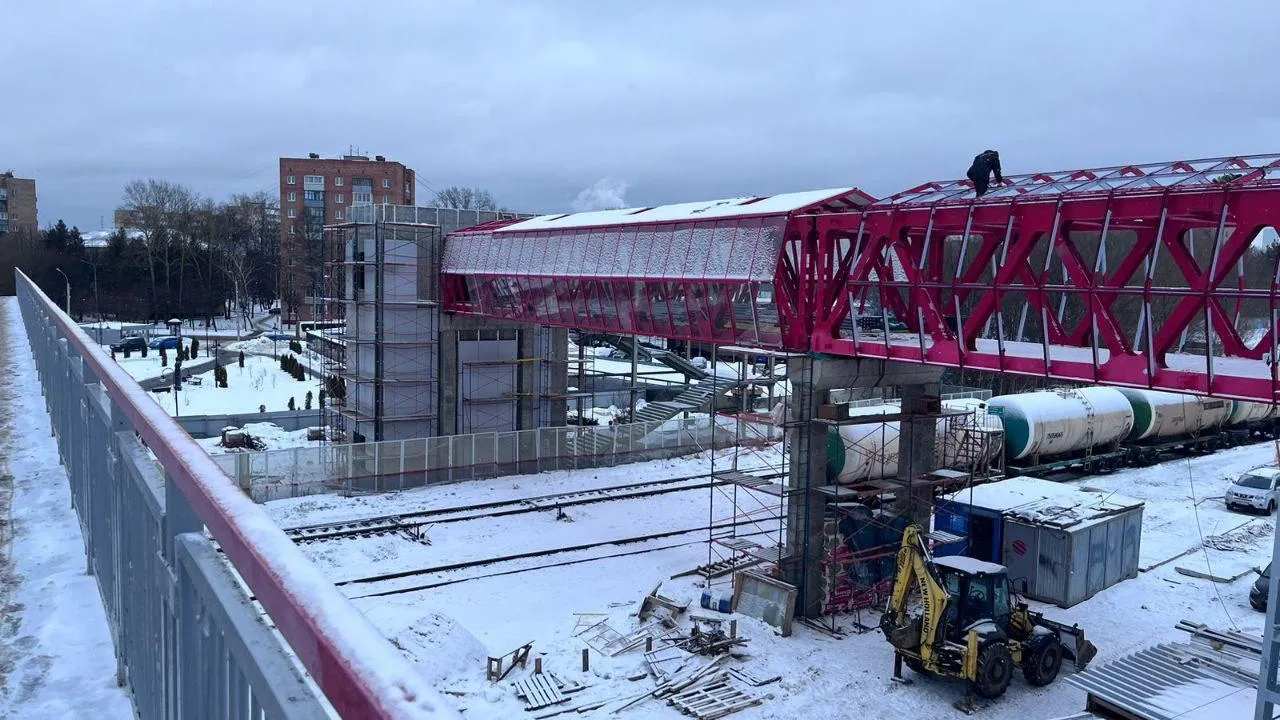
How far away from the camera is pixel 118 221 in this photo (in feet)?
377

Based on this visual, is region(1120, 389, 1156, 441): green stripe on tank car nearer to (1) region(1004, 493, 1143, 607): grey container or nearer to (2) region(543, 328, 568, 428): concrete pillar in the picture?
(1) region(1004, 493, 1143, 607): grey container

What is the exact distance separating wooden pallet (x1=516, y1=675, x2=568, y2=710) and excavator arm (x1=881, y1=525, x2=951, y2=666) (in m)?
5.77

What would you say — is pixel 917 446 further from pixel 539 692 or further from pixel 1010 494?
pixel 539 692

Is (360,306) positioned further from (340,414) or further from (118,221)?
(118,221)

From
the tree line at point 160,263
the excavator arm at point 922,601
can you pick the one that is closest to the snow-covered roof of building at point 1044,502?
the excavator arm at point 922,601

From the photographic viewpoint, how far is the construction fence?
1038 inches

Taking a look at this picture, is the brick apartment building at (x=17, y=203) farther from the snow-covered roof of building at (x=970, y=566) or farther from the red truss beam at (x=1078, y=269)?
the snow-covered roof of building at (x=970, y=566)

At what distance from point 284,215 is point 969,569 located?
79.9 meters

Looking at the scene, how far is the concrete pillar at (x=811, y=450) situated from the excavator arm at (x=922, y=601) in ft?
10.8

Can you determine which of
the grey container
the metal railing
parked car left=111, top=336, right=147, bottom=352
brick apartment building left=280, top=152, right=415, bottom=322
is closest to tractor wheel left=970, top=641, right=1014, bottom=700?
the grey container

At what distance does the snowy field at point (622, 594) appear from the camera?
15.5 meters

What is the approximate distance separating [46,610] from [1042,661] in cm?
1605

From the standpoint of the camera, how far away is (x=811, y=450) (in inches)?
777

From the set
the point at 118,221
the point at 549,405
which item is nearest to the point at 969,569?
the point at 549,405
